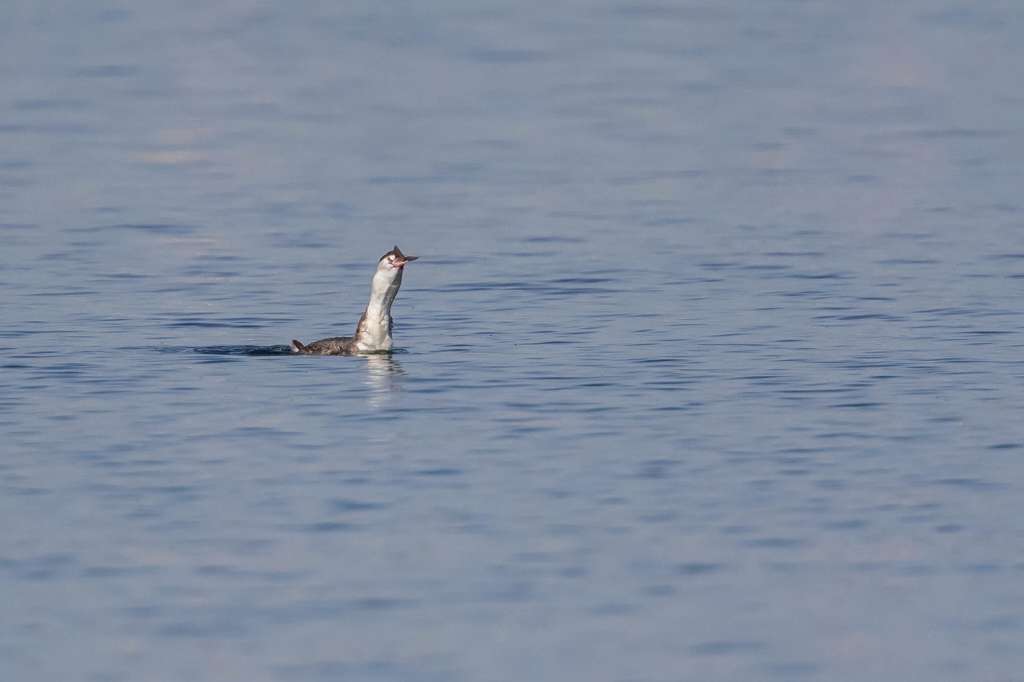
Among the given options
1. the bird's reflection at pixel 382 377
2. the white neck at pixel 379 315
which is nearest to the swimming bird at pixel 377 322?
the white neck at pixel 379 315

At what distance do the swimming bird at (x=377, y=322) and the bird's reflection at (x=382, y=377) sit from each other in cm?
17

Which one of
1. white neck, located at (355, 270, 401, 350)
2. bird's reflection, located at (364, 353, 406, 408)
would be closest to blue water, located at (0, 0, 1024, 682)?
bird's reflection, located at (364, 353, 406, 408)

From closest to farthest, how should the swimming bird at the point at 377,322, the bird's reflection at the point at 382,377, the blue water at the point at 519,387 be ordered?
the blue water at the point at 519,387 < the bird's reflection at the point at 382,377 < the swimming bird at the point at 377,322

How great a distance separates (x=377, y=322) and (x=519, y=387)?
244cm

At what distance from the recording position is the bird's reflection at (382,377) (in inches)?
793

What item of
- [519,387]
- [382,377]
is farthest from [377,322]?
[519,387]

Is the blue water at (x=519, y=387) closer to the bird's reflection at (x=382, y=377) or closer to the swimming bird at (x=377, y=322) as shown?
the bird's reflection at (x=382, y=377)

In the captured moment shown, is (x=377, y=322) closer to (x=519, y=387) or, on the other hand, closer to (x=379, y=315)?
(x=379, y=315)

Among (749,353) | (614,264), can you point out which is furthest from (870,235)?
(749,353)

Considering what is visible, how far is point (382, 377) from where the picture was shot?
21172 mm

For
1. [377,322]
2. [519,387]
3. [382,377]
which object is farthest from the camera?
[377,322]

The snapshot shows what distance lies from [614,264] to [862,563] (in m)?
14.5

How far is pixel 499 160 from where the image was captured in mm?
38969

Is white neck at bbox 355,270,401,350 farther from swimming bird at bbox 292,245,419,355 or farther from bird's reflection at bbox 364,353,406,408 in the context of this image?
bird's reflection at bbox 364,353,406,408
